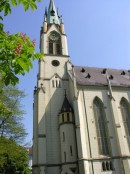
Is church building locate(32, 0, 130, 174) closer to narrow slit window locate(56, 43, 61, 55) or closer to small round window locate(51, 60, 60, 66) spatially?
small round window locate(51, 60, 60, 66)

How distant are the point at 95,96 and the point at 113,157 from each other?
8804 mm

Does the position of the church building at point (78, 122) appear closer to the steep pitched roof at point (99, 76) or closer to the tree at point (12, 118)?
the steep pitched roof at point (99, 76)

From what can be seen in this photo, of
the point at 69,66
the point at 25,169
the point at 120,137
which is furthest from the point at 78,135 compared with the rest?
the point at 69,66

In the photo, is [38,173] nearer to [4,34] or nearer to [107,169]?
[107,169]

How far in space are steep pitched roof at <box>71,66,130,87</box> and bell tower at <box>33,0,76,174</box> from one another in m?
2.49

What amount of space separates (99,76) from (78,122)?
12.4m

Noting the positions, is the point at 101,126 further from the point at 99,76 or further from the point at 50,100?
the point at 99,76

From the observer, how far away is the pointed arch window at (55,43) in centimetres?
3707

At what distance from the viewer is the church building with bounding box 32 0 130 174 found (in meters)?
24.6

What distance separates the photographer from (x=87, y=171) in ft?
75.7

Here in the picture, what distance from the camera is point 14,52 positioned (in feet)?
13.9

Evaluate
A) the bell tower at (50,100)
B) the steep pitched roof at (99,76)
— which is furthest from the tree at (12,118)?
the steep pitched roof at (99,76)

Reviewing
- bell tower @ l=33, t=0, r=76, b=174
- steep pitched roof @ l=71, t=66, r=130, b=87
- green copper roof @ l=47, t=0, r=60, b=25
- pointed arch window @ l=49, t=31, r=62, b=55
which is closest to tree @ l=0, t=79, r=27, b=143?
bell tower @ l=33, t=0, r=76, b=174

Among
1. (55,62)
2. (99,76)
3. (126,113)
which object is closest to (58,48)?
(55,62)
